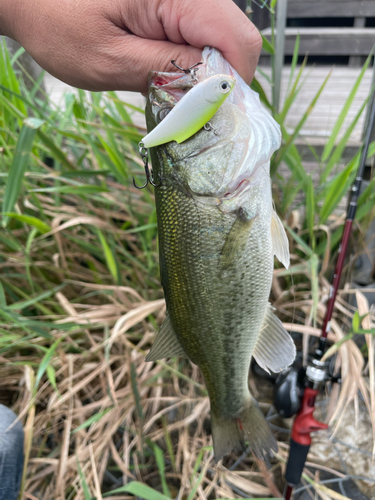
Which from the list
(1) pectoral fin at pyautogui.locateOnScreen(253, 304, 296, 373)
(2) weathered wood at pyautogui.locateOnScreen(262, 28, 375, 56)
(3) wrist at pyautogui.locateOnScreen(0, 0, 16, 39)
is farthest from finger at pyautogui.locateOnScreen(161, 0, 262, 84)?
(2) weathered wood at pyautogui.locateOnScreen(262, 28, 375, 56)

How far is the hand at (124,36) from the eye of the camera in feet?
2.65

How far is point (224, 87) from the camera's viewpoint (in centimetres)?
71

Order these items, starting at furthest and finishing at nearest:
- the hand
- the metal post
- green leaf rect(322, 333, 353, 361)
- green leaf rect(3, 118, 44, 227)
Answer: the metal post
green leaf rect(3, 118, 44, 227)
green leaf rect(322, 333, 353, 361)
the hand

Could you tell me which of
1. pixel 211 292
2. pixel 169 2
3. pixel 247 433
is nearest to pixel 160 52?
pixel 169 2

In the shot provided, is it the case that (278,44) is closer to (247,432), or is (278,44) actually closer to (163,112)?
(163,112)

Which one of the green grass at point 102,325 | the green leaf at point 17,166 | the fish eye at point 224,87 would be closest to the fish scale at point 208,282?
the fish eye at point 224,87

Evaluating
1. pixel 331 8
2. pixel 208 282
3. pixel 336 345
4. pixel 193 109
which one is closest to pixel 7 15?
pixel 193 109

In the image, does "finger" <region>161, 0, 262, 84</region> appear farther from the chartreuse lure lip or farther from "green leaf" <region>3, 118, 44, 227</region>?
"green leaf" <region>3, 118, 44, 227</region>

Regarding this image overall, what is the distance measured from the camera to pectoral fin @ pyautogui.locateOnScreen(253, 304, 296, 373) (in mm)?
1032

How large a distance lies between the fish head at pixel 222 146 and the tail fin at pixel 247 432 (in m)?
0.72

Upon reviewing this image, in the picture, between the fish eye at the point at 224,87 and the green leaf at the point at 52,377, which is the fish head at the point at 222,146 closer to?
the fish eye at the point at 224,87

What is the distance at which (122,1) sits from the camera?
2.93 ft

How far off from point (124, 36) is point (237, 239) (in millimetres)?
647

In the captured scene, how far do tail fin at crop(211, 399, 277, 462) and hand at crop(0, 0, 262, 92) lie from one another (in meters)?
1.05
